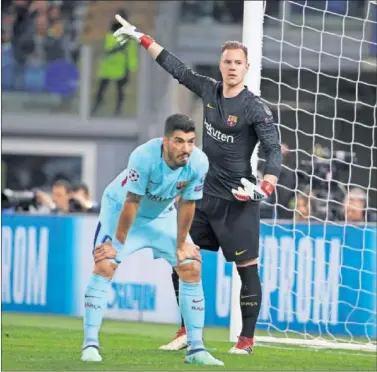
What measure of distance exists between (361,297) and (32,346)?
4238mm

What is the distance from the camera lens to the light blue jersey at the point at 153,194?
7367 millimetres

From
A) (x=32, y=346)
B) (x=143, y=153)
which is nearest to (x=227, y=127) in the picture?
(x=143, y=153)

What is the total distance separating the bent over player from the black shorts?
0.99m

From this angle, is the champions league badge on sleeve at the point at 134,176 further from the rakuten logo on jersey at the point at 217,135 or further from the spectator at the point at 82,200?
the spectator at the point at 82,200

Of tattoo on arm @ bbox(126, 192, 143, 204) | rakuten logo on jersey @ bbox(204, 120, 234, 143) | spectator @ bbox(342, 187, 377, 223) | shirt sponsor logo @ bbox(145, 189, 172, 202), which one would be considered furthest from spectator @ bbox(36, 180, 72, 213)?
tattoo on arm @ bbox(126, 192, 143, 204)

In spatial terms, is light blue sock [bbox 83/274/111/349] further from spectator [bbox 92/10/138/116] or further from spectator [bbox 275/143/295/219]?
spectator [bbox 92/10/138/116]

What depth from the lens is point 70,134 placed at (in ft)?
72.0

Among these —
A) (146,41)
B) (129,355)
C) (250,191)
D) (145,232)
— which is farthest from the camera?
(146,41)

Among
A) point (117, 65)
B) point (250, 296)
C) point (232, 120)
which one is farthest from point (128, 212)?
point (117, 65)

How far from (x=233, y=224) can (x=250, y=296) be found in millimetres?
499

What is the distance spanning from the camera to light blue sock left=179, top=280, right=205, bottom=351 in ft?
24.9

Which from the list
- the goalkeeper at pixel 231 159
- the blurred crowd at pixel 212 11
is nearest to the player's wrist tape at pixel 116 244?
the goalkeeper at pixel 231 159

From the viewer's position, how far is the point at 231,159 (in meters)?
8.73

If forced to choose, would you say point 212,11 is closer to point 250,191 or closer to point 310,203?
point 310,203
